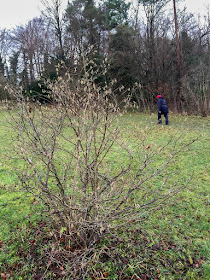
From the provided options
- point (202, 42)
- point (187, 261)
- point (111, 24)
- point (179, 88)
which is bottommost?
point (187, 261)

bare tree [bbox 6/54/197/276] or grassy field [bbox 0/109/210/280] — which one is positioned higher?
bare tree [bbox 6/54/197/276]

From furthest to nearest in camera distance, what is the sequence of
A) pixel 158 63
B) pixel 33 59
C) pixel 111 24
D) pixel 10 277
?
pixel 33 59 < pixel 111 24 < pixel 158 63 < pixel 10 277

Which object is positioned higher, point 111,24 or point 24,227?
point 111,24

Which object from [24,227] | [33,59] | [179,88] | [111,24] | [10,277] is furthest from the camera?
[33,59]

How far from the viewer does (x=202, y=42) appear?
21.2m

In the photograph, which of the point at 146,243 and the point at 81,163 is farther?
the point at 146,243

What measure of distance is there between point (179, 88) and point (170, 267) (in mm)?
15850

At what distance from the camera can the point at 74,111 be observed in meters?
2.39

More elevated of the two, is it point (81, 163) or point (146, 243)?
point (81, 163)

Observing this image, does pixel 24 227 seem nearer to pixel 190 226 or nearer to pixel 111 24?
pixel 190 226

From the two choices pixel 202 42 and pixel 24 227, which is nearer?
pixel 24 227

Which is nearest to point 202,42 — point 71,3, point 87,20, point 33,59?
point 87,20

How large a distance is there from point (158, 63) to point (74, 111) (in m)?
17.1

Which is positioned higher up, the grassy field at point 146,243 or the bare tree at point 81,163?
the bare tree at point 81,163
